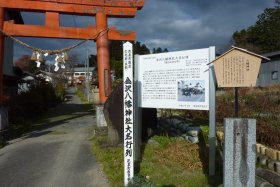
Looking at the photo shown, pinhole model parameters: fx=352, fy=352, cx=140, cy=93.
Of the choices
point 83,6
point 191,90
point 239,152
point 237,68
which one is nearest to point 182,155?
point 191,90

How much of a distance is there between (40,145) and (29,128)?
5.04 metres

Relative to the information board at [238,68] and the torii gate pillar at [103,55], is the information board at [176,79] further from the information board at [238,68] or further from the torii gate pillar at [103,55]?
the torii gate pillar at [103,55]

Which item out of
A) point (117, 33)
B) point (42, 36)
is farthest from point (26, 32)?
point (117, 33)

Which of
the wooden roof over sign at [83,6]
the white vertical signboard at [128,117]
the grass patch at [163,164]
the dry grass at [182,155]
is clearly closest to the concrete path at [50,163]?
the grass patch at [163,164]

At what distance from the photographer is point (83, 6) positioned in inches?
556

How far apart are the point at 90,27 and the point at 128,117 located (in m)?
8.44

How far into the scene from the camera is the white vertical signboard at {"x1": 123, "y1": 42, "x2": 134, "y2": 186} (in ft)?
21.8

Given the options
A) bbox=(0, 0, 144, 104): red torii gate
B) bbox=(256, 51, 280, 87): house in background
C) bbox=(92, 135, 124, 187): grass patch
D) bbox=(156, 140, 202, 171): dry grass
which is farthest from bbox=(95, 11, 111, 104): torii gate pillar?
bbox=(256, 51, 280, 87): house in background

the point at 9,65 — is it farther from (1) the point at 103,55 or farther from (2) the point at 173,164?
(2) the point at 173,164

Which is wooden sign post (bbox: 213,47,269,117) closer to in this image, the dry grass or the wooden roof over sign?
the dry grass

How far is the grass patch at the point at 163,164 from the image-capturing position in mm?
6738

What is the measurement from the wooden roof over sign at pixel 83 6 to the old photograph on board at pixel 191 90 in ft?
24.3

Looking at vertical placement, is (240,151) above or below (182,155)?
above

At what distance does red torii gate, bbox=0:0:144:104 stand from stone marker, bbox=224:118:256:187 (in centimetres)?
948
